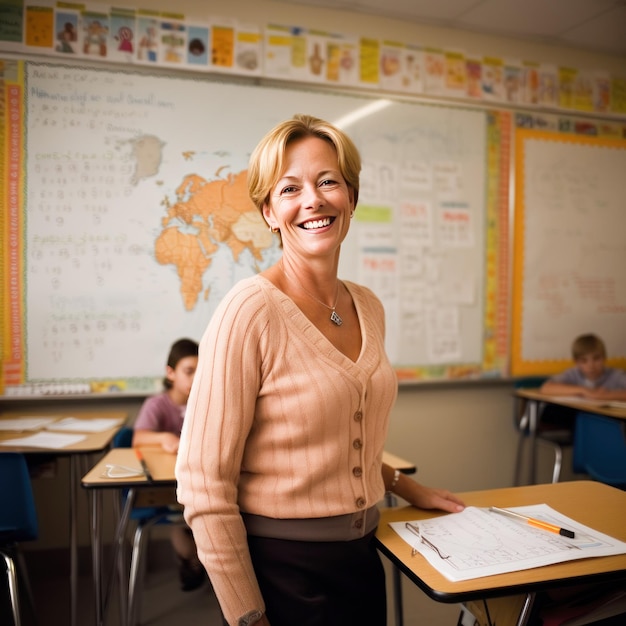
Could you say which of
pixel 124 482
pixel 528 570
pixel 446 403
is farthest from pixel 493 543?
pixel 446 403

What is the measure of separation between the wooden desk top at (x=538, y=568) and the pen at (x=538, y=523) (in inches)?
3.3

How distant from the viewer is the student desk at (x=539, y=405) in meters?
3.17

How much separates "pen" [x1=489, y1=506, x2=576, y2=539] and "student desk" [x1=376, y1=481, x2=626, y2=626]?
86mm

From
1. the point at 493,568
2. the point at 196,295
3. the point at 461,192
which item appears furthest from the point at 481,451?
the point at 493,568

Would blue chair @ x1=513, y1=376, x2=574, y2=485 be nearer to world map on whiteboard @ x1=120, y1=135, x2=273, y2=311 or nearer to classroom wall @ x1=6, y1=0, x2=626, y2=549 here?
classroom wall @ x1=6, y1=0, x2=626, y2=549

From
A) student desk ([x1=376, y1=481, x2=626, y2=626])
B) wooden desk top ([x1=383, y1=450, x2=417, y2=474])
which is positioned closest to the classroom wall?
wooden desk top ([x1=383, y1=450, x2=417, y2=474])

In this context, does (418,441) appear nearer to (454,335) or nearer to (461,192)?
(454,335)

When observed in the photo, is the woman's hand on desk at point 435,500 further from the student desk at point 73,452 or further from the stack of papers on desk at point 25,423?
the stack of papers on desk at point 25,423

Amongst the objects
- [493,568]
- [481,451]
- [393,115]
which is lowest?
[481,451]

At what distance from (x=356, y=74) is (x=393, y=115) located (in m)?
0.33

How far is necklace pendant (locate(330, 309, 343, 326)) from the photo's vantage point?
1.23m

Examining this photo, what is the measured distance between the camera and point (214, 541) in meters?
1.00

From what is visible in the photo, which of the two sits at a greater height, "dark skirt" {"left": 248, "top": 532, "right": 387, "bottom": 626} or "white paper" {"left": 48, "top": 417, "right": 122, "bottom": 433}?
"dark skirt" {"left": 248, "top": 532, "right": 387, "bottom": 626}

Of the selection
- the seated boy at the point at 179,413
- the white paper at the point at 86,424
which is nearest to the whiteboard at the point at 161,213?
the white paper at the point at 86,424
